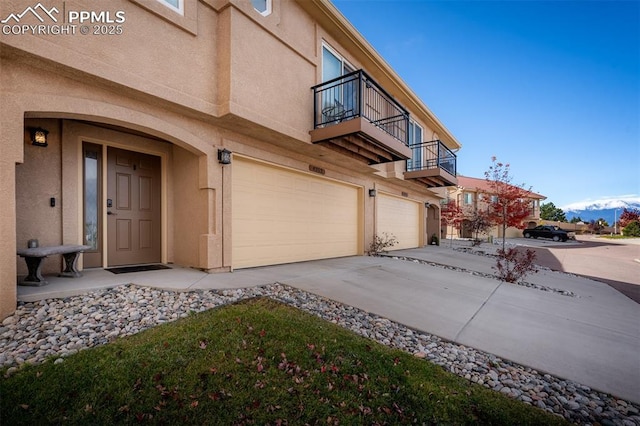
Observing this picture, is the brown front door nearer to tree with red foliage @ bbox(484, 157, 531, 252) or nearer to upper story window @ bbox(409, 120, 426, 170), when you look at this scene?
upper story window @ bbox(409, 120, 426, 170)

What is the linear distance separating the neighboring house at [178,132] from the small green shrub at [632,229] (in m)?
40.9

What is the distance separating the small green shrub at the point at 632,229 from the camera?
31.1 m

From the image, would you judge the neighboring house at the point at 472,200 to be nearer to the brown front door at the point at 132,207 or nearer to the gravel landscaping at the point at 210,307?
the gravel landscaping at the point at 210,307

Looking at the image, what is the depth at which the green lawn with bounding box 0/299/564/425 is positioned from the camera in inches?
70.7

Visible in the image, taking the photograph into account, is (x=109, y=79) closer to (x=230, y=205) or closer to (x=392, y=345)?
(x=230, y=205)

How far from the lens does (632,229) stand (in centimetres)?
3167

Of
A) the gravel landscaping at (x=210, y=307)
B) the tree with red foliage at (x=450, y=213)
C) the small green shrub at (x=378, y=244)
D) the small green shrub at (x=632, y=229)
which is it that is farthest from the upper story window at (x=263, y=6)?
the small green shrub at (x=632, y=229)

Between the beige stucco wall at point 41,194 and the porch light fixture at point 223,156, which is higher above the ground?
the porch light fixture at point 223,156

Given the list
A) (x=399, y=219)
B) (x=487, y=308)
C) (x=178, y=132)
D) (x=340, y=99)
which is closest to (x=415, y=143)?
(x=399, y=219)

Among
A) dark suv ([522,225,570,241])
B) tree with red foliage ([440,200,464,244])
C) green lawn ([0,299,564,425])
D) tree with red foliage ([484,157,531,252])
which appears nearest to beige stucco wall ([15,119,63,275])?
green lawn ([0,299,564,425])

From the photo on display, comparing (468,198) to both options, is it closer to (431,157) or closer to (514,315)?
(431,157)

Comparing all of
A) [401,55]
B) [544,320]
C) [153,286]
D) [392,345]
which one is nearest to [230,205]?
[153,286]

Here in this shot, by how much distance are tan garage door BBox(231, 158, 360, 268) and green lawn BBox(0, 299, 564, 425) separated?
10.8 feet

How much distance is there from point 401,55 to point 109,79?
40.2 feet
